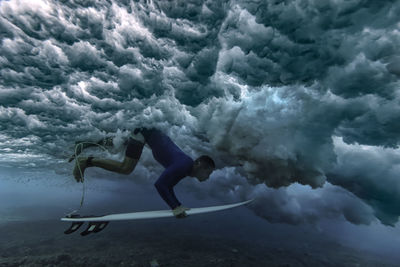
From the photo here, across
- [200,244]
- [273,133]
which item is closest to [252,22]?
[273,133]

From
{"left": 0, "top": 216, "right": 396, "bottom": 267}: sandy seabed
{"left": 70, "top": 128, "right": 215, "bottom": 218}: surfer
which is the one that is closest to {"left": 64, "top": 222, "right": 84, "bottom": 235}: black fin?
{"left": 70, "top": 128, "right": 215, "bottom": 218}: surfer

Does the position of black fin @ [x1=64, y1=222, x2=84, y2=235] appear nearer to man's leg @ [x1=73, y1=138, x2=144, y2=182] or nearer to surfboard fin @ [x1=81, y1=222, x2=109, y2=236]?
surfboard fin @ [x1=81, y1=222, x2=109, y2=236]

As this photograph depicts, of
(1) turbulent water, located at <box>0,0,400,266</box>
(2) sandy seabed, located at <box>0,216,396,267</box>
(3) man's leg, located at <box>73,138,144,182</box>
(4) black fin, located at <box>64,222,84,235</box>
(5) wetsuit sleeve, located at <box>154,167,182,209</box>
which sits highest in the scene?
(1) turbulent water, located at <box>0,0,400,266</box>

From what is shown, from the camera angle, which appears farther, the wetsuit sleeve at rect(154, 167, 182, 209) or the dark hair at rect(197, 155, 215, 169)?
the dark hair at rect(197, 155, 215, 169)

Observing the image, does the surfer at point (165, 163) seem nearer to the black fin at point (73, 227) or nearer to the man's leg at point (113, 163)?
the man's leg at point (113, 163)

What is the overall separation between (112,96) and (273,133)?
8674mm

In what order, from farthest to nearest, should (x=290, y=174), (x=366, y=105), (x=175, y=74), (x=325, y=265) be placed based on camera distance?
(x=325, y=265) → (x=290, y=174) → (x=175, y=74) → (x=366, y=105)

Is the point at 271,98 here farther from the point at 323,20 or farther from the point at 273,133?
the point at 323,20

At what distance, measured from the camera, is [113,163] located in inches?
231

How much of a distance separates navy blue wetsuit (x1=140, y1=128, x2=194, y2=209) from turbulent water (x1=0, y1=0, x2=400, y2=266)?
12.0 ft

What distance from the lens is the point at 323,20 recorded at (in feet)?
17.0

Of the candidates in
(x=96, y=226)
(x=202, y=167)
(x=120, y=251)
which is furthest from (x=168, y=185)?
(x=120, y=251)

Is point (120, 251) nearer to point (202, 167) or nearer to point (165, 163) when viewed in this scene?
point (165, 163)

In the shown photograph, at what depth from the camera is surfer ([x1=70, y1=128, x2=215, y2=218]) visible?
4.59 m
